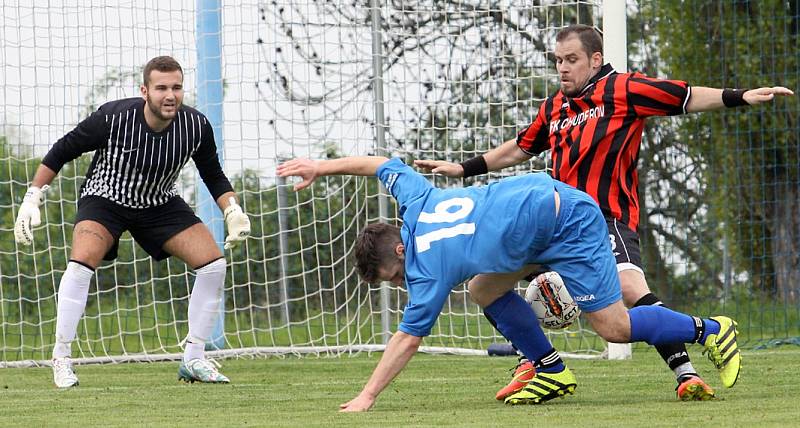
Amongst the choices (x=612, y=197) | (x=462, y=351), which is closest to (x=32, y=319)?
(x=462, y=351)

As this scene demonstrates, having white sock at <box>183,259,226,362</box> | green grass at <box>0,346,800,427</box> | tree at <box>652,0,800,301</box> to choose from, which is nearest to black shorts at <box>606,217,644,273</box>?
green grass at <box>0,346,800,427</box>

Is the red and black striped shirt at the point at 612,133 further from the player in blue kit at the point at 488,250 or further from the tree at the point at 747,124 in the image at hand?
the tree at the point at 747,124

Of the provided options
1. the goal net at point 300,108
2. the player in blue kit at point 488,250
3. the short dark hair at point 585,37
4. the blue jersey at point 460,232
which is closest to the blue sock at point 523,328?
the player in blue kit at point 488,250

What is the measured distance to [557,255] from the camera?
5.13m

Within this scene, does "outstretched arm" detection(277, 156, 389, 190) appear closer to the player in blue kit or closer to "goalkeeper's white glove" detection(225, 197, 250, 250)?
the player in blue kit

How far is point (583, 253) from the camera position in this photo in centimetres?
510

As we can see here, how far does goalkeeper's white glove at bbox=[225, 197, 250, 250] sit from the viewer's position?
6988 millimetres

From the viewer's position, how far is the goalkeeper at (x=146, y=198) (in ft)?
22.9

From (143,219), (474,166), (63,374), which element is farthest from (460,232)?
(63,374)

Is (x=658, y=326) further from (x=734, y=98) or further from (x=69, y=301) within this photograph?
(x=69, y=301)

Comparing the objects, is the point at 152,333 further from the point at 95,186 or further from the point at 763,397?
the point at 763,397

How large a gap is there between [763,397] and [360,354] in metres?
4.47

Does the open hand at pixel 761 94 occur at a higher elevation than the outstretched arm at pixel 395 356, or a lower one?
higher

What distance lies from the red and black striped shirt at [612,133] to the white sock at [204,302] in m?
2.24
